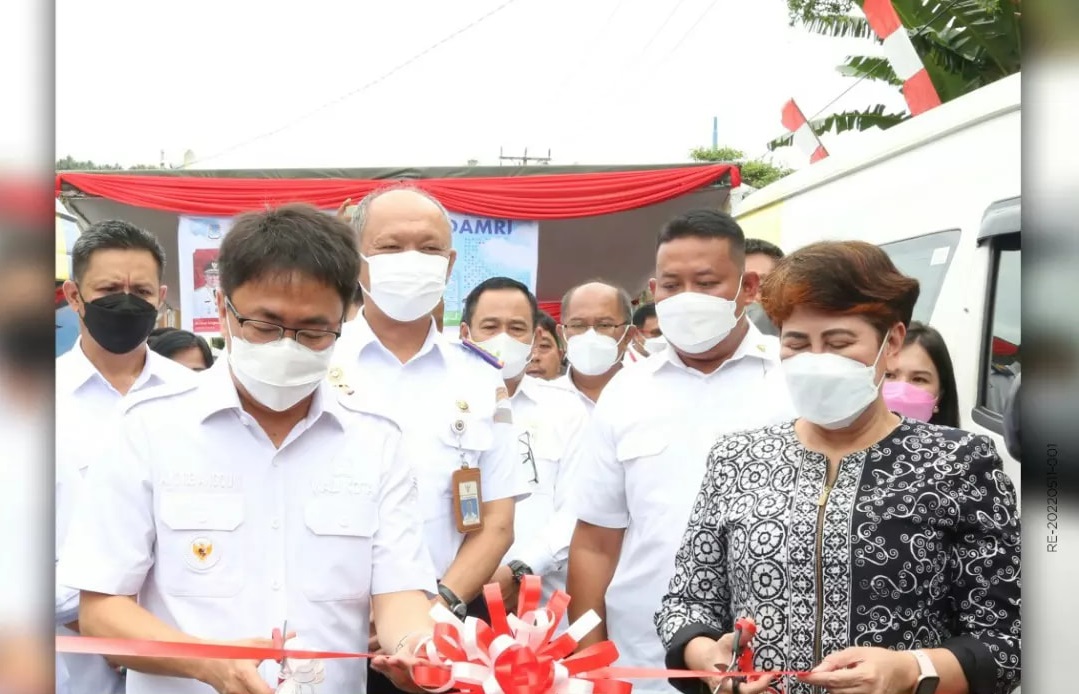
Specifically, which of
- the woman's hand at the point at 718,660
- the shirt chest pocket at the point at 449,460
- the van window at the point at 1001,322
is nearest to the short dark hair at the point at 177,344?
the shirt chest pocket at the point at 449,460

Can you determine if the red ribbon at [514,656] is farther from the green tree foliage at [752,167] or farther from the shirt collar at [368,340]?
the green tree foliage at [752,167]

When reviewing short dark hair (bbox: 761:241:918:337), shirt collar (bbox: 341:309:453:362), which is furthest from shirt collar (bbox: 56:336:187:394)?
short dark hair (bbox: 761:241:918:337)

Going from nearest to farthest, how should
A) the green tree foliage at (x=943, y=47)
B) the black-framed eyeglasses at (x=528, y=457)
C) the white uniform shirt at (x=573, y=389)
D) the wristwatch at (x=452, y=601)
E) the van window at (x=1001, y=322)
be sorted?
the wristwatch at (x=452, y=601) < the van window at (x=1001, y=322) < the black-framed eyeglasses at (x=528, y=457) < the white uniform shirt at (x=573, y=389) < the green tree foliage at (x=943, y=47)

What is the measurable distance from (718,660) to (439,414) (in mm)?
1239

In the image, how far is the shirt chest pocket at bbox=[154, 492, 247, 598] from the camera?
6.30 ft

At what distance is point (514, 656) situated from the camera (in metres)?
1.88

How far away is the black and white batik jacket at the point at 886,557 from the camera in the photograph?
191cm

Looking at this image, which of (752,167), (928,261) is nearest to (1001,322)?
(928,261)

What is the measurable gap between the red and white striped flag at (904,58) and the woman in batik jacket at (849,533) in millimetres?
4275

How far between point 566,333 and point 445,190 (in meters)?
3.30

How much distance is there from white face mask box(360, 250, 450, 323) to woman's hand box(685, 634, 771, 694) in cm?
138

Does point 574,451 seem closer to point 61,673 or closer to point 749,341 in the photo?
point 749,341

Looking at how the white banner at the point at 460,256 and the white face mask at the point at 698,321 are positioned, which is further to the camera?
the white banner at the point at 460,256

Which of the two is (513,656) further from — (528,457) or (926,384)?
(528,457)
